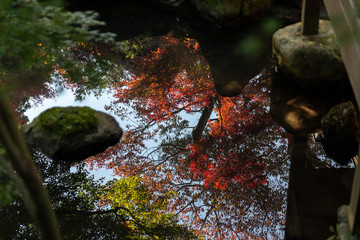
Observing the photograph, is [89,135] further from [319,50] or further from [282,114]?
[319,50]

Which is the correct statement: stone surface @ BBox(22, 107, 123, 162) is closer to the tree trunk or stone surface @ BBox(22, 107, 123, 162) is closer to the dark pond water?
the dark pond water

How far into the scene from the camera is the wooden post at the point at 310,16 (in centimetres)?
541

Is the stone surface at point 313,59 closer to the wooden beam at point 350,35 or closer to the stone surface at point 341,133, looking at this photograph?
the stone surface at point 341,133

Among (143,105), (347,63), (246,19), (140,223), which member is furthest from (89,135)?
(246,19)

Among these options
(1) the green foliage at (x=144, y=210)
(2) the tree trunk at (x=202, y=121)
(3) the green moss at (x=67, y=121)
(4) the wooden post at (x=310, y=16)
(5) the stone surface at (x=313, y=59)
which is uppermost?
(4) the wooden post at (x=310, y=16)

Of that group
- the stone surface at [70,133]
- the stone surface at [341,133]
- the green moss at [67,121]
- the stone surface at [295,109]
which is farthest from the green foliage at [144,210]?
the stone surface at [341,133]

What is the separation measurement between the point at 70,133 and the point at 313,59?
4.42m

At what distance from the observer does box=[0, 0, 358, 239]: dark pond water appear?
14.2ft

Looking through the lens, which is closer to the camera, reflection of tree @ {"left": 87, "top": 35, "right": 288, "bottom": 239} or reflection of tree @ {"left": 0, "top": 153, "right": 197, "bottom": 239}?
reflection of tree @ {"left": 0, "top": 153, "right": 197, "bottom": 239}

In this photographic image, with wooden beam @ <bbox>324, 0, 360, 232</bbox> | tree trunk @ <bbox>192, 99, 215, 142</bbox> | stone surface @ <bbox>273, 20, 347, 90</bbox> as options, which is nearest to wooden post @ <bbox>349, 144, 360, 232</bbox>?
wooden beam @ <bbox>324, 0, 360, 232</bbox>

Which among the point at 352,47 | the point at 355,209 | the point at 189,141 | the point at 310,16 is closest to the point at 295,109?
the point at 310,16

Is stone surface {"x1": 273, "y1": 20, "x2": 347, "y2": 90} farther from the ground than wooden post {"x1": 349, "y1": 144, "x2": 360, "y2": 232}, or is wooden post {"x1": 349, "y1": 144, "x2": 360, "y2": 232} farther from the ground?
stone surface {"x1": 273, "y1": 20, "x2": 347, "y2": 90}

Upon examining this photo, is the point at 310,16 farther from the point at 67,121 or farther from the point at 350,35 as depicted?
the point at 67,121

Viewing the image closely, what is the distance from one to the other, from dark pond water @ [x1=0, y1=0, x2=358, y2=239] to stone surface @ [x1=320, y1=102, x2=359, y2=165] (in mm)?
184
